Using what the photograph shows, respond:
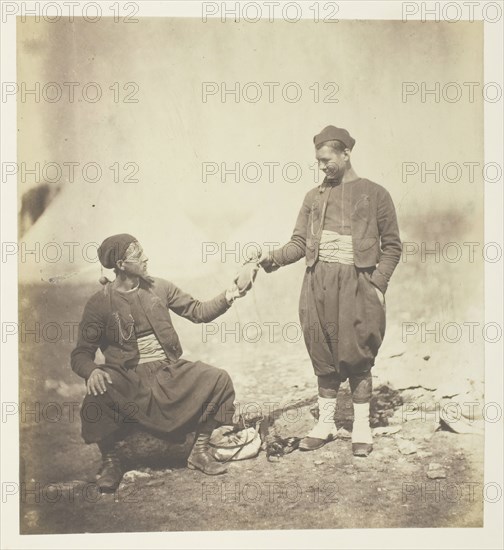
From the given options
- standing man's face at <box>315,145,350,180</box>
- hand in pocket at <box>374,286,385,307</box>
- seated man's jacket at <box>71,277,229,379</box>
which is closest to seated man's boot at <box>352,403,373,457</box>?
hand in pocket at <box>374,286,385,307</box>

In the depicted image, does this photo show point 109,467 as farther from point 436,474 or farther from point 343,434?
point 436,474

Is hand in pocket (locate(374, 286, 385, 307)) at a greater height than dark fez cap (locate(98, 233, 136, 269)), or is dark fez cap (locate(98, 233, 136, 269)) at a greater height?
dark fez cap (locate(98, 233, 136, 269))

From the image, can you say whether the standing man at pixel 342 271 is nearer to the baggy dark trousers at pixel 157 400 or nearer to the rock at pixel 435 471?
the rock at pixel 435 471

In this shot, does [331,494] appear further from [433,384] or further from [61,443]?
[61,443]

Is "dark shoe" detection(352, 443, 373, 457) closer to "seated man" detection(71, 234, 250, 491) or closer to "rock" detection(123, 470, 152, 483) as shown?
"seated man" detection(71, 234, 250, 491)

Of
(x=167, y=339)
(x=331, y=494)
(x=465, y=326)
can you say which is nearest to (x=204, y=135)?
(x=167, y=339)

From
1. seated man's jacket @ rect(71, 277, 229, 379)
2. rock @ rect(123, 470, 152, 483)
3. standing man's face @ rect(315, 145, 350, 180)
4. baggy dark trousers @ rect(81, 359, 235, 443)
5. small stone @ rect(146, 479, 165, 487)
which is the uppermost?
standing man's face @ rect(315, 145, 350, 180)
